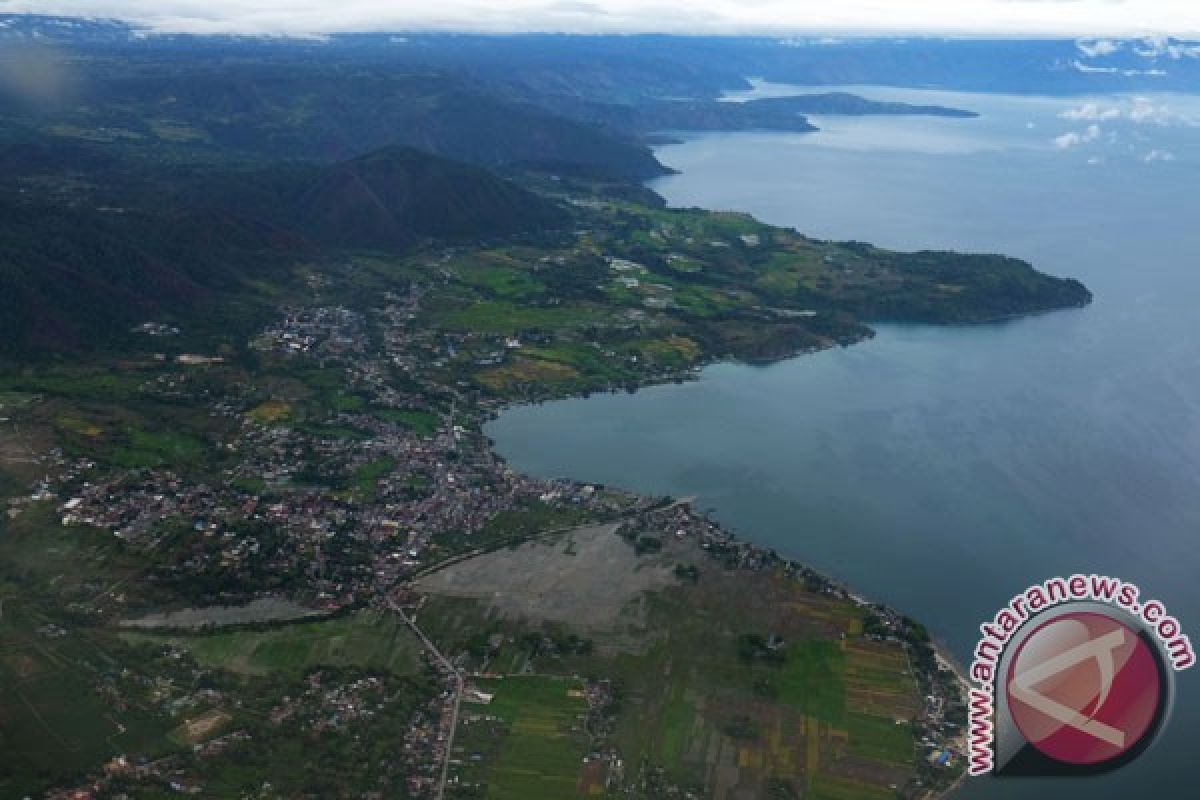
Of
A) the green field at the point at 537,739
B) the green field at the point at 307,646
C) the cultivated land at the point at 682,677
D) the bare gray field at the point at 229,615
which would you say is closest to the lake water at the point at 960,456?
the cultivated land at the point at 682,677

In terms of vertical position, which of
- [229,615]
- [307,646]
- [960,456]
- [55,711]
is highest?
[960,456]

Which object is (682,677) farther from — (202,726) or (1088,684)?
(1088,684)

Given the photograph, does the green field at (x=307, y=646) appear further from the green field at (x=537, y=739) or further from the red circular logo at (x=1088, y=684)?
the red circular logo at (x=1088, y=684)

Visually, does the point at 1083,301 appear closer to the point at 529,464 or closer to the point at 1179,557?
the point at 1179,557

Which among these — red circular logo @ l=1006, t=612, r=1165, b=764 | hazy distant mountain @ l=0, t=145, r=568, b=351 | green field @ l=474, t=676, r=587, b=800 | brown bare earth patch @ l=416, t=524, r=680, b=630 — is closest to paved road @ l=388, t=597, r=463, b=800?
green field @ l=474, t=676, r=587, b=800

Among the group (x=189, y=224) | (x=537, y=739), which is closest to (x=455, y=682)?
(x=537, y=739)
